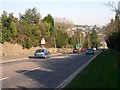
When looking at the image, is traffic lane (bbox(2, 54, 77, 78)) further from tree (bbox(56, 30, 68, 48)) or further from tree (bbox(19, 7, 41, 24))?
tree (bbox(19, 7, 41, 24))

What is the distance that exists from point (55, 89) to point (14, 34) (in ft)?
183

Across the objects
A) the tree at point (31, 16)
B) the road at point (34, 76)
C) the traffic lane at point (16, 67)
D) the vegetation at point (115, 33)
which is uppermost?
the tree at point (31, 16)

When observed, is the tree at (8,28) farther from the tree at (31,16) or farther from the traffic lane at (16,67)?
the tree at (31,16)

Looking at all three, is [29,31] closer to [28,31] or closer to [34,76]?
[28,31]

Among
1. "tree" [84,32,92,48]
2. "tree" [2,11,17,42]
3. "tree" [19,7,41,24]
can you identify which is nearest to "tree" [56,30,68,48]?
"tree" [19,7,41,24]

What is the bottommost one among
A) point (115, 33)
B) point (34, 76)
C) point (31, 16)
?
point (34, 76)

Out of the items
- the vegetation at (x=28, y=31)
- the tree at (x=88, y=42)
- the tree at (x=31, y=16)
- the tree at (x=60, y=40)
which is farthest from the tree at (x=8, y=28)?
the tree at (x=88, y=42)

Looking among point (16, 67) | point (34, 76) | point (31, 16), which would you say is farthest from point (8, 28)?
point (34, 76)

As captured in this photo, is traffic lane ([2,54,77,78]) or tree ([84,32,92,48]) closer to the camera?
traffic lane ([2,54,77,78])

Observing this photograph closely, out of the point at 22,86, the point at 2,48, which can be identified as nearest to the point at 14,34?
the point at 2,48

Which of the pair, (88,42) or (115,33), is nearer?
(115,33)

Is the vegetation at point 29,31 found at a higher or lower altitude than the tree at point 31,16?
lower

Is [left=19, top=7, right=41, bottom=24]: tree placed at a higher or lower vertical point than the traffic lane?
higher

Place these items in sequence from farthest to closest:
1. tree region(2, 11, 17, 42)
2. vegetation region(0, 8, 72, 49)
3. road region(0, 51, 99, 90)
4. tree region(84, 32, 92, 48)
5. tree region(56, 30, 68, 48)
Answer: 1. tree region(84, 32, 92, 48)
2. tree region(56, 30, 68, 48)
3. vegetation region(0, 8, 72, 49)
4. tree region(2, 11, 17, 42)
5. road region(0, 51, 99, 90)
